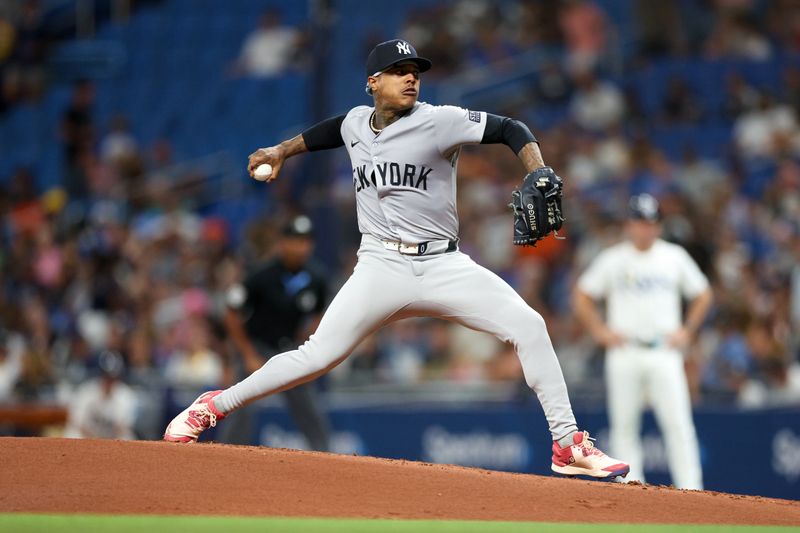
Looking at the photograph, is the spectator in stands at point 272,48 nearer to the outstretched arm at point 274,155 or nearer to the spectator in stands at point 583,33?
the spectator in stands at point 583,33

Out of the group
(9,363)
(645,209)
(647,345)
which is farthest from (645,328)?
(9,363)

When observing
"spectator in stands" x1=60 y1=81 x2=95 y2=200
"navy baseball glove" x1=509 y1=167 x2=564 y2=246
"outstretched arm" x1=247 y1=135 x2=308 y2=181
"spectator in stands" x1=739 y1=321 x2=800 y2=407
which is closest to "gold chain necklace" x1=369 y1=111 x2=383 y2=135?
"outstretched arm" x1=247 y1=135 x2=308 y2=181

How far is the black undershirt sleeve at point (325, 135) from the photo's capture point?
731 cm

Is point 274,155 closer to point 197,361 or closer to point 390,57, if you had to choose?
point 390,57

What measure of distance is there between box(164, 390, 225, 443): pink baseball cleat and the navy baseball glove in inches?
74.8

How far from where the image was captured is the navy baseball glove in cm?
661

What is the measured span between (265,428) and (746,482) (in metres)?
4.38

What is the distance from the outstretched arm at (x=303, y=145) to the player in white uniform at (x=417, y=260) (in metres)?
0.25

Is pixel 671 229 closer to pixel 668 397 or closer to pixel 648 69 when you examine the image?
pixel 668 397

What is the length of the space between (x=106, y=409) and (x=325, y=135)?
19.3ft

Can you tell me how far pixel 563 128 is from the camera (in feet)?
57.0

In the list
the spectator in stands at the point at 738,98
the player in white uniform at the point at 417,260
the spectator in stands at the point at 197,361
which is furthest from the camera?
the spectator in stands at the point at 738,98

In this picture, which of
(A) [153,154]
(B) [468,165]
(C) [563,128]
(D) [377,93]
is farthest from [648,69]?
(D) [377,93]

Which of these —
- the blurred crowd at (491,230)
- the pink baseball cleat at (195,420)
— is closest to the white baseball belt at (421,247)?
the pink baseball cleat at (195,420)
